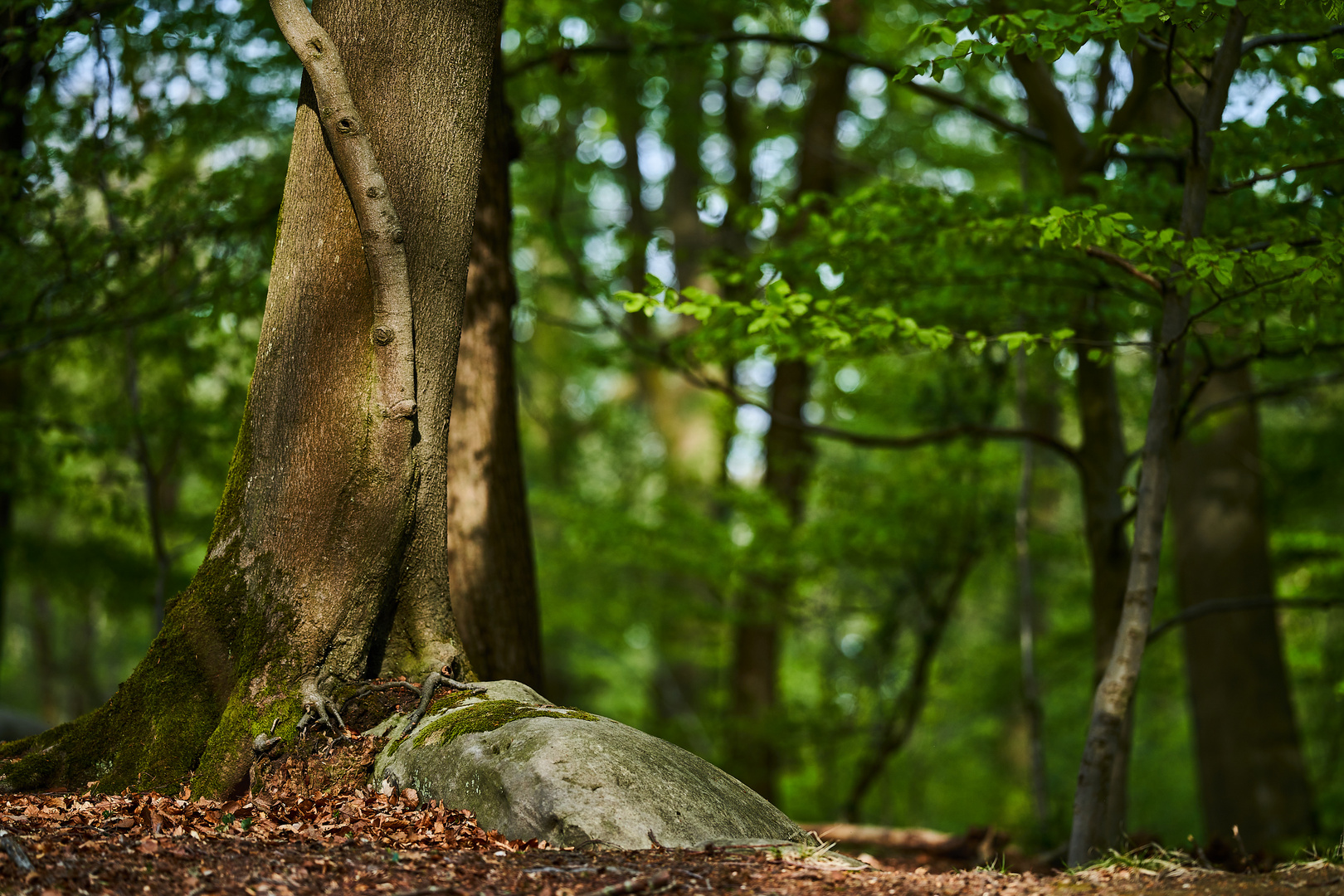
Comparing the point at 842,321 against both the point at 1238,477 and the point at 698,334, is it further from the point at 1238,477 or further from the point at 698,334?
the point at 1238,477

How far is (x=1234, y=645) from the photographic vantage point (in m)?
8.77

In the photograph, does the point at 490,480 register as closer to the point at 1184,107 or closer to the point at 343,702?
the point at 343,702

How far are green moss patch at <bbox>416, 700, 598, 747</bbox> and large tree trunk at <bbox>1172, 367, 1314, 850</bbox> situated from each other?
7163mm

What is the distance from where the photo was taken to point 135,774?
135 inches

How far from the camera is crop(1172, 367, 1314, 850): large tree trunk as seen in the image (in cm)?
833

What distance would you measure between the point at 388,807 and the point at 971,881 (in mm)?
1847

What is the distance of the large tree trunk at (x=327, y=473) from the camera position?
3.47 metres

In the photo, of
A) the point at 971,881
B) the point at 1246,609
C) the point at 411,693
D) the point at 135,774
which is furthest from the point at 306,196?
the point at 1246,609

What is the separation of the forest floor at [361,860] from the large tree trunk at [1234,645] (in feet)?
19.8

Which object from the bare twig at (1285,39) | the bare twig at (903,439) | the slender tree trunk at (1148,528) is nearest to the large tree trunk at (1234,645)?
the bare twig at (903,439)

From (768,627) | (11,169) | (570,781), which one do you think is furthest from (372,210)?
(768,627)

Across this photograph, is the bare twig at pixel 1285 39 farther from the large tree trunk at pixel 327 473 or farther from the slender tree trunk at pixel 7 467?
the slender tree trunk at pixel 7 467

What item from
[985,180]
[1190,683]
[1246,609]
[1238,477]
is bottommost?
[1190,683]

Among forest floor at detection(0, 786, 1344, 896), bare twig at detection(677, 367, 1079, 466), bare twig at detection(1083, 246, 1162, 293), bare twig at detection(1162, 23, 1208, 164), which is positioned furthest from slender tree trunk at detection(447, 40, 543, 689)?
bare twig at detection(1162, 23, 1208, 164)
